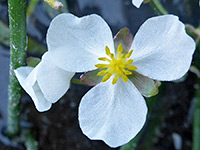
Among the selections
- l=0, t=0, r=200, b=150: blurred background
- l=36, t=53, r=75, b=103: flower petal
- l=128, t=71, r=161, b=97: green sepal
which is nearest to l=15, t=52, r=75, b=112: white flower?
l=36, t=53, r=75, b=103: flower petal

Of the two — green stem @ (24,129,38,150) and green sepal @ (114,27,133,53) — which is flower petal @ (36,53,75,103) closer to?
green sepal @ (114,27,133,53)

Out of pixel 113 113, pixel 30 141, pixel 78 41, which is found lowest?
pixel 30 141

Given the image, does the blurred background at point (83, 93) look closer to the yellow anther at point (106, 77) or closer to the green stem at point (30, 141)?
the green stem at point (30, 141)

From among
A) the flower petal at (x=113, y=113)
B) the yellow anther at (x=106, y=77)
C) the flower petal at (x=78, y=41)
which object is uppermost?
the flower petal at (x=78, y=41)

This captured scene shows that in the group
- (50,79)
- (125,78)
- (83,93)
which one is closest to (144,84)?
(125,78)

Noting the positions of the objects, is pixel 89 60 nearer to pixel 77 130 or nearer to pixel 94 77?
pixel 94 77

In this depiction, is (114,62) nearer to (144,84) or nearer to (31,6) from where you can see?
(144,84)

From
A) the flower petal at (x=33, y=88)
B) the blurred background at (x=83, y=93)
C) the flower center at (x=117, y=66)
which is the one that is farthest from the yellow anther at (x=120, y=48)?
the blurred background at (x=83, y=93)
